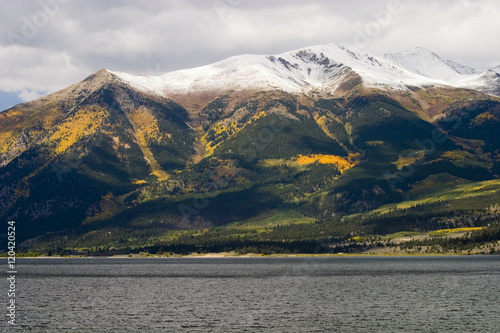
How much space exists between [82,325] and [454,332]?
76374 millimetres

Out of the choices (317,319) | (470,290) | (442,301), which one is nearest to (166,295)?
(317,319)

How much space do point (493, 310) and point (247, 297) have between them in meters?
69.3

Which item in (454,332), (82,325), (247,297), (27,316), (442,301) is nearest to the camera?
(454,332)

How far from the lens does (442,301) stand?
549 feet

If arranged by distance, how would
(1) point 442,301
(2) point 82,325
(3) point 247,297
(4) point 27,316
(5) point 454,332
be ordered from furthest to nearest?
(3) point 247,297
(1) point 442,301
(4) point 27,316
(2) point 82,325
(5) point 454,332

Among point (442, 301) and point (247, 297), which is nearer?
point (442, 301)

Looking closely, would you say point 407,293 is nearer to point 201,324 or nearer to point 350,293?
point 350,293

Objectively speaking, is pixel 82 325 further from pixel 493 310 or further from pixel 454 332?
pixel 493 310

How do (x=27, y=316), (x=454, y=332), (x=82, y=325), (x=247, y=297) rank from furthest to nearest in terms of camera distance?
(x=247, y=297) → (x=27, y=316) → (x=82, y=325) → (x=454, y=332)

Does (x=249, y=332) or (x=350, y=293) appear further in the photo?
(x=350, y=293)

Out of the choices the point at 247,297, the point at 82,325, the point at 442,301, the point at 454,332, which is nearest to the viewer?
the point at 454,332

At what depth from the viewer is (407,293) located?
189750 mm

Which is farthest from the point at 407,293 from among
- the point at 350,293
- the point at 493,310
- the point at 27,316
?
the point at 27,316

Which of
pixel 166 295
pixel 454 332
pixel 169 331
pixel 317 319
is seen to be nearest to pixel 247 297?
pixel 166 295
